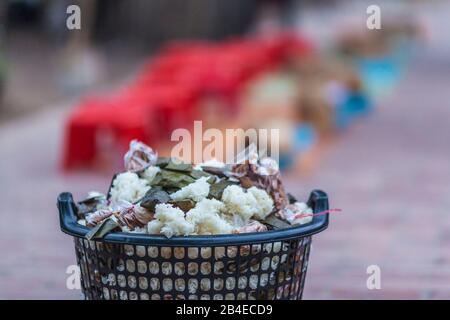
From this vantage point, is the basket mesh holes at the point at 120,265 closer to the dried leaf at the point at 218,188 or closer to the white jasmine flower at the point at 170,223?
the white jasmine flower at the point at 170,223

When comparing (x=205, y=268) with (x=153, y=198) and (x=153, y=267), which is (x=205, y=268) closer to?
(x=153, y=267)

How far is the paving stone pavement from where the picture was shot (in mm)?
4836

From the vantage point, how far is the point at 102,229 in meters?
2.74

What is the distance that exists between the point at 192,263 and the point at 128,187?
1.24 feet

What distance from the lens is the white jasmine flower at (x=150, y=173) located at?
10.1ft

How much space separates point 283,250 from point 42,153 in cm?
644

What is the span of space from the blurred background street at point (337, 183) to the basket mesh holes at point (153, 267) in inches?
72.6

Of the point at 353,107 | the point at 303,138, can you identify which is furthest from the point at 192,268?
the point at 353,107

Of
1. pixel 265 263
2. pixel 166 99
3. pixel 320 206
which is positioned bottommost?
pixel 166 99

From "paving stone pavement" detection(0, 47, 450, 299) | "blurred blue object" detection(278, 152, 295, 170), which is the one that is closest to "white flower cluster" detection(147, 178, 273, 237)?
"paving stone pavement" detection(0, 47, 450, 299)

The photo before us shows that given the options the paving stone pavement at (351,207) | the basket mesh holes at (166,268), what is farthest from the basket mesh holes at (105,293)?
the paving stone pavement at (351,207)

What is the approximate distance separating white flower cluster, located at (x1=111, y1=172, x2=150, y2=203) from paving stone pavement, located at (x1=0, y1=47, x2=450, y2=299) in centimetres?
159

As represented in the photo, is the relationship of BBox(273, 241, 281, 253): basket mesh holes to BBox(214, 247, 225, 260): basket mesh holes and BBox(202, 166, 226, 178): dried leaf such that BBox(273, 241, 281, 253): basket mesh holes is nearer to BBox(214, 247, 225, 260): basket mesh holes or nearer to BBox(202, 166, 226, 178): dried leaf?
BBox(214, 247, 225, 260): basket mesh holes

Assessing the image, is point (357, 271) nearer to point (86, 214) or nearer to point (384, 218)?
point (384, 218)
